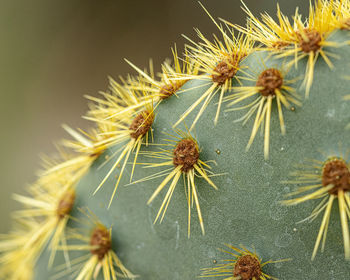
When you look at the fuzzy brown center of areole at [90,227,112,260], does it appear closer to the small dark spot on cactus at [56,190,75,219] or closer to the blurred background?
the small dark spot on cactus at [56,190,75,219]

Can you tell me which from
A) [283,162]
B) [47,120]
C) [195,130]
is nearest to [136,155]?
[195,130]

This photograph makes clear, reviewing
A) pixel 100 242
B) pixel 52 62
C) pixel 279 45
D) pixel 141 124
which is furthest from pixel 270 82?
pixel 52 62

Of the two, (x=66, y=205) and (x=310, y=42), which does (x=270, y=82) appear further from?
(x=66, y=205)

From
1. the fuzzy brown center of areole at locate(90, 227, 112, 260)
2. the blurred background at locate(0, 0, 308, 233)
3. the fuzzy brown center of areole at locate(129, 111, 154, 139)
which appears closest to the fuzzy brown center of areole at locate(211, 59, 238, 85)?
the fuzzy brown center of areole at locate(129, 111, 154, 139)

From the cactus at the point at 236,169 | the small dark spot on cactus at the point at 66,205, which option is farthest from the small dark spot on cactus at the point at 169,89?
the small dark spot on cactus at the point at 66,205

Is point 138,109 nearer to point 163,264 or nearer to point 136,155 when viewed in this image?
point 136,155

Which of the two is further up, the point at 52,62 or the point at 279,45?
the point at 52,62
